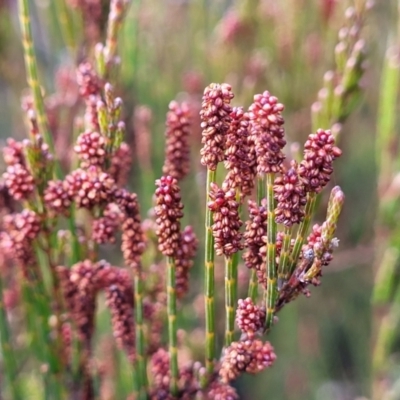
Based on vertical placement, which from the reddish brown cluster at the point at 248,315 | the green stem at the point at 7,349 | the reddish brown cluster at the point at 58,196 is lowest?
the reddish brown cluster at the point at 248,315

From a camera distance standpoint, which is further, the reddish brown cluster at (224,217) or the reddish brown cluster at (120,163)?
the reddish brown cluster at (120,163)

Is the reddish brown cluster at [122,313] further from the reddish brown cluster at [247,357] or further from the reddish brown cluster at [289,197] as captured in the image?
the reddish brown cluster at [289,197]

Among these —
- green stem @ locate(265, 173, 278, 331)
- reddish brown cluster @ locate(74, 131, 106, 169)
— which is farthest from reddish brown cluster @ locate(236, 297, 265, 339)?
reddish brown cluster @ locate(74, 131, 106, 169)

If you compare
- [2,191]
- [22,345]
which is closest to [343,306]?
[22,345]

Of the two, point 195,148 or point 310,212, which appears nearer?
point 310,212

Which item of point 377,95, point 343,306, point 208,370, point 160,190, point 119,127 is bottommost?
point 208,370

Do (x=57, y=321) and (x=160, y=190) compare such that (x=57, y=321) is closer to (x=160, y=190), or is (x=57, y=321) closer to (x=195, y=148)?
(x=160, y=190)

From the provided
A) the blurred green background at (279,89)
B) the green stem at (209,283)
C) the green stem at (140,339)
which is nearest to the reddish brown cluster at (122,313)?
the green stem at (140,339)
